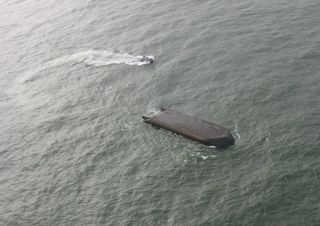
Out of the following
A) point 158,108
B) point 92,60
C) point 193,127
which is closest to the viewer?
point 193,127

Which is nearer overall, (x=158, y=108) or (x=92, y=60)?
(x=158, y=108)

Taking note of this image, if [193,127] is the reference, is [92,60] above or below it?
above

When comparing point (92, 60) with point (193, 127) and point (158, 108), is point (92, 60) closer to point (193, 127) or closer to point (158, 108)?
point (158, 108)

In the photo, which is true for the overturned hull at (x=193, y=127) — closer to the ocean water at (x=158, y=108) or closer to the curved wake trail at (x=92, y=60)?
the ocean water at (x=158, y=108)

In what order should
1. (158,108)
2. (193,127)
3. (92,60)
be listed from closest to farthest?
(193,127), (158,108), (92,60)

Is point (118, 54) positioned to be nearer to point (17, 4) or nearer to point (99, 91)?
point (99, 91)

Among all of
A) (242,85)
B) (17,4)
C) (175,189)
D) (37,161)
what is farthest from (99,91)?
(17,4)

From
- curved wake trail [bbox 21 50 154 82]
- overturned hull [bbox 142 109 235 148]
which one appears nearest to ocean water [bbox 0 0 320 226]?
curved wake trail [bbox 21 50 154 82]

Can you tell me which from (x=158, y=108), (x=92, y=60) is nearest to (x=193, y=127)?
(x=158, y=108)

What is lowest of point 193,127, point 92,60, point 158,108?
point 193,127
